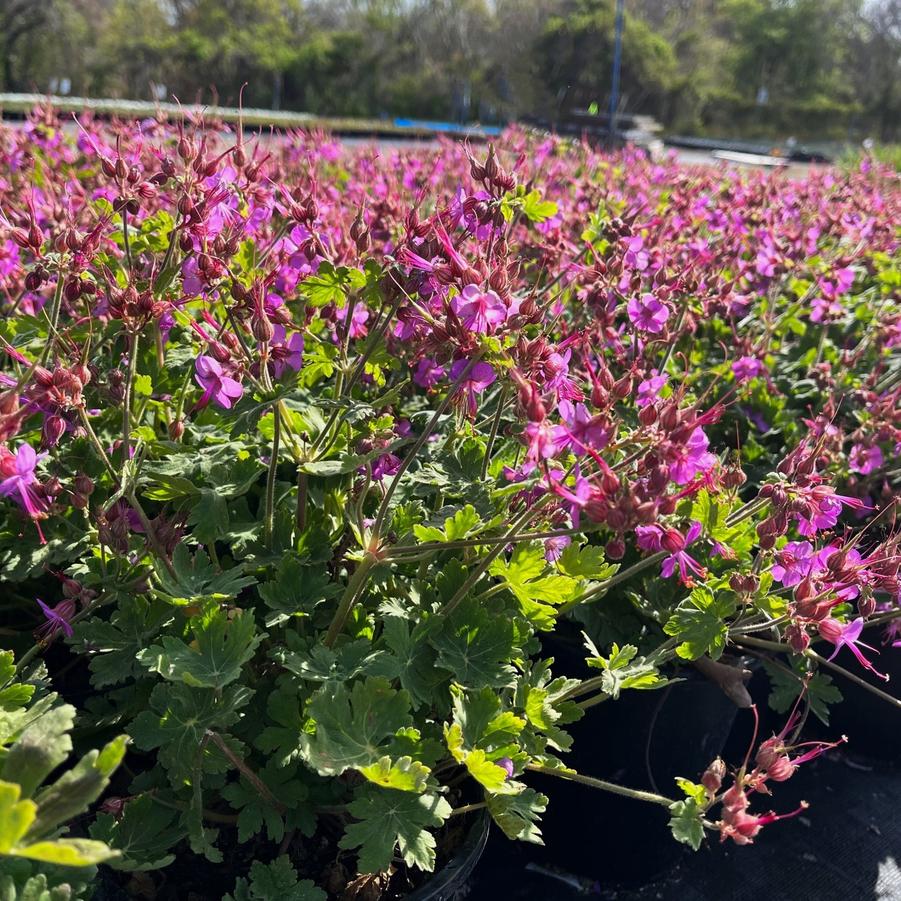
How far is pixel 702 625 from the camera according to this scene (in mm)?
1550

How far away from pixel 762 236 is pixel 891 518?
172 cm

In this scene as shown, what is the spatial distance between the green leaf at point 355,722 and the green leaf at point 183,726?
5.3 inches

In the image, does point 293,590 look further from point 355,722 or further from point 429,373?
point 429,373

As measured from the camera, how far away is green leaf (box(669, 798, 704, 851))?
4.40ft

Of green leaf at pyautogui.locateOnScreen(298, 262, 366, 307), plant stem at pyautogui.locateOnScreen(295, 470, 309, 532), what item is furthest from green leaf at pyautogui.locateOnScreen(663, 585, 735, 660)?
green leaf at pyautogui.locateOnScreen(298, 262, 366, 307)

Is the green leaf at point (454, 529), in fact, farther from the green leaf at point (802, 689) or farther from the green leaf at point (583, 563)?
the green leaf at point (802, 689)

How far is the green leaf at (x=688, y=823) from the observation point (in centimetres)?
134

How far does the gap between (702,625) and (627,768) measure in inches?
31.9

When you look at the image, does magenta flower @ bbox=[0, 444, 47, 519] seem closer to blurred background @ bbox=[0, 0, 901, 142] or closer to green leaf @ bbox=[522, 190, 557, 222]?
green leaf @ bbox=[522, 190, 557, 222]

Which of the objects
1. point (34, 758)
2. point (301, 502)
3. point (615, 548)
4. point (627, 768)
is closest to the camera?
point (34, 758)

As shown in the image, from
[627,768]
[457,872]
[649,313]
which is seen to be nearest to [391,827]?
[457,872]

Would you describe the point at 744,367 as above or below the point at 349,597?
above

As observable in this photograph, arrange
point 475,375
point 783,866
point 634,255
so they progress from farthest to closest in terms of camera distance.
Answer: point 783,866 → point 634,255 → point 475,375

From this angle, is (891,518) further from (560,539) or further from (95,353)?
(95,353)
